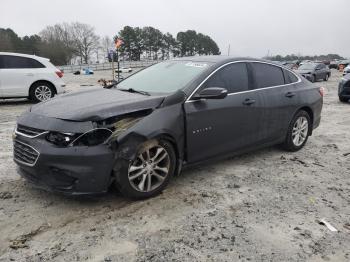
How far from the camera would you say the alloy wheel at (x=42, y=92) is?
11.9 m

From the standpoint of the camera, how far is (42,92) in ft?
39.3

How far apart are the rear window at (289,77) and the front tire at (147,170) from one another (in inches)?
107

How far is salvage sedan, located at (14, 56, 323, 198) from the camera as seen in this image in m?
3.75

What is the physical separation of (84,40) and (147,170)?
295 ft

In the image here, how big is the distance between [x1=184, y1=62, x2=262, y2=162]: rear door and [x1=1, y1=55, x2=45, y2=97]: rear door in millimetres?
8304

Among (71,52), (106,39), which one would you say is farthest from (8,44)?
(106,39)

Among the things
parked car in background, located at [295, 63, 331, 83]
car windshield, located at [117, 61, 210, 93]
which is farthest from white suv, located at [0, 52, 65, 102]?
parked car in background, located at [295, 63, 331, 83]

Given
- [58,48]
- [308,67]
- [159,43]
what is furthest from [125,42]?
[308,67]

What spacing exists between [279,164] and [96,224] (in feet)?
10.1

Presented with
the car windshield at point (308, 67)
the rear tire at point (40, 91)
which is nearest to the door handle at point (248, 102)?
the rear tire at point (40, 91)

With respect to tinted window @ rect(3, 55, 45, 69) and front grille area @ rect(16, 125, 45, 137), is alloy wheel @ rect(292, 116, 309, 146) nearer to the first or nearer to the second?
front grille area @ rect(16, 125, 45, 137)

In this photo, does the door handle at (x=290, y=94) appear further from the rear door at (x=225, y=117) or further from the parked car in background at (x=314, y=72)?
the parked car in background at (x=314, y=72)

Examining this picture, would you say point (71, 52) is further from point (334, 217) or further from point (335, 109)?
point (334, 217)

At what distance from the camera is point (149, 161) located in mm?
4164
